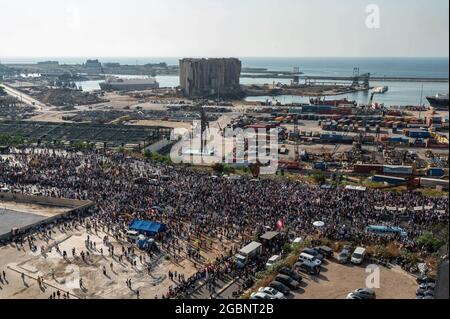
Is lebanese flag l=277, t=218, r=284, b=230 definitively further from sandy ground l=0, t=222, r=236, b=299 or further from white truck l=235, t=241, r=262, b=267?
sandy ground l=0, t=222, r=236, b=299

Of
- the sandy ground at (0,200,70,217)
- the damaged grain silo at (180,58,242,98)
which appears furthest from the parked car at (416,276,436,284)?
the damaged grain silo at (180,58,242,98)

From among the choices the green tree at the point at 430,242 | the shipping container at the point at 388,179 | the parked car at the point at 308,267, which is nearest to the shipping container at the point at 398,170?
the shipping container at the point at 388,179

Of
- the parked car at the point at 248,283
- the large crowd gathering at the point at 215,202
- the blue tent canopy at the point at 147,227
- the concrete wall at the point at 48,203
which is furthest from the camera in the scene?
the concrete wall at the point at 48,203

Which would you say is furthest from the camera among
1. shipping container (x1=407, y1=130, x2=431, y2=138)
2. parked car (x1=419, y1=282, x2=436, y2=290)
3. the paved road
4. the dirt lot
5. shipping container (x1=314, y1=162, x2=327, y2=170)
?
the paved road

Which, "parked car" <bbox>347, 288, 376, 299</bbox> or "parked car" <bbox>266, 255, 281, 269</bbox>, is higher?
"parked car" <bbox>347, 288, 376, 299</bbox>

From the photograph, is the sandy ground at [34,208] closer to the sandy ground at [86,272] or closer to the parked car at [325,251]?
the sandy ground at [86,272]
